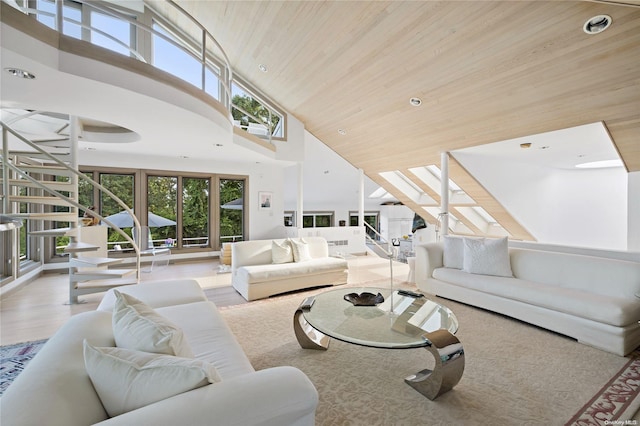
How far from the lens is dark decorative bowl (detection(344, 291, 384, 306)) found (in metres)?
2.72

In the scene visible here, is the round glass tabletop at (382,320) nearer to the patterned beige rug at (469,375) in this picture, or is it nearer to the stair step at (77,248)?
the patterned beige rug at (469,375)

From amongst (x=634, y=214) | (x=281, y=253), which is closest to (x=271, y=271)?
(x=281, y=253)

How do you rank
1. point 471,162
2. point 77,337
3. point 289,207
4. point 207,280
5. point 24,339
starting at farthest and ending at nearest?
point 289,207 → point 471,162 → point 207,280 → point 24,339 → point 77,337

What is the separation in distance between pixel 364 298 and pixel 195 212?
226 inches

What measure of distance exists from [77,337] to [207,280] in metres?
3.81

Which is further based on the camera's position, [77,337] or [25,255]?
[25,255]

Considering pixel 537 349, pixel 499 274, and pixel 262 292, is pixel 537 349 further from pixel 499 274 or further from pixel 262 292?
pixel 262 292

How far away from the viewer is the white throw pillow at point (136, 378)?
3.47 feet

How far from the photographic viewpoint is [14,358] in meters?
2.52

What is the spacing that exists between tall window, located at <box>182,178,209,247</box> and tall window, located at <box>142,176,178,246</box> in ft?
0.67

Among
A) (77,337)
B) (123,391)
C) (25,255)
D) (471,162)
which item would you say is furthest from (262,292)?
(25,255)

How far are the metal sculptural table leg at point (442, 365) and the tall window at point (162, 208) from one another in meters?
6.47

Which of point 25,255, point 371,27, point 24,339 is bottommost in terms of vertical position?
point 24,339

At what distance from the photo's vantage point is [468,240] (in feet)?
13.2
